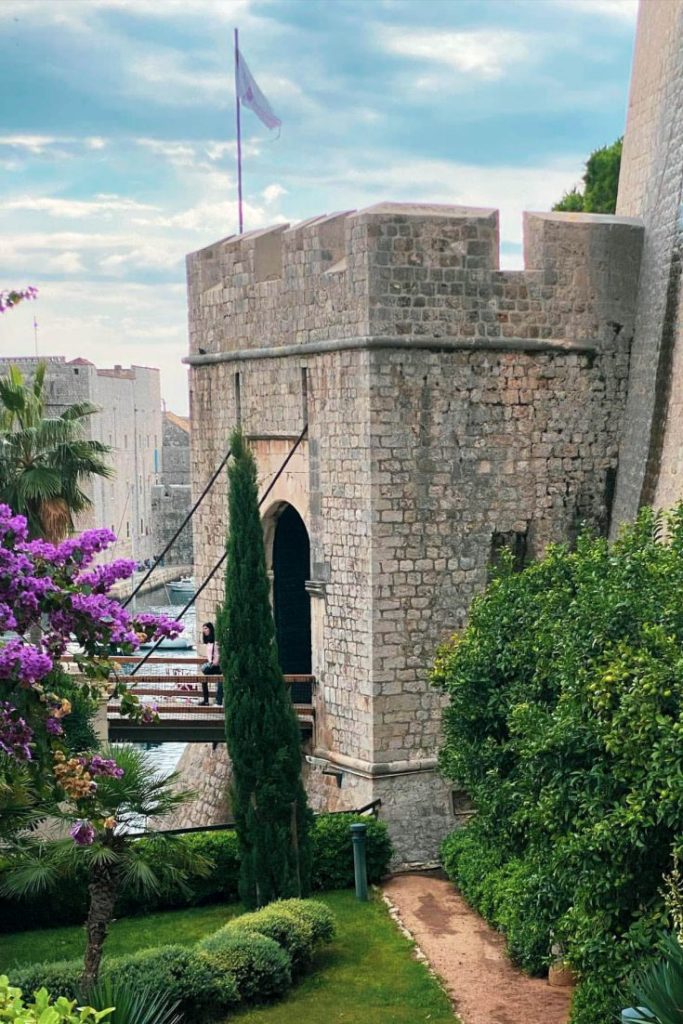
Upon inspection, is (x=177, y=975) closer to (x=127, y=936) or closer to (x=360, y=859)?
(x=127, y=936)

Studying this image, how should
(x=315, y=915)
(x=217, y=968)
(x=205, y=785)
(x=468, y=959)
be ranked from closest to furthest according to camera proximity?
1. (x=217, y=968)
2. (x=468, y=959)
3. (x=315, y=915)
4. (x=205, y=785)

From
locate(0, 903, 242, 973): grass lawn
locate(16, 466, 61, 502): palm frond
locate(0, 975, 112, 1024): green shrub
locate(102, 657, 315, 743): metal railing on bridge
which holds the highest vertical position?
locate(16, 466, 61, 502): palm frond

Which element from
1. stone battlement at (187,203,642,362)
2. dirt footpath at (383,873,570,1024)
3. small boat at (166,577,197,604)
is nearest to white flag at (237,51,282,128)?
stone battlement at (187,203,642,362)

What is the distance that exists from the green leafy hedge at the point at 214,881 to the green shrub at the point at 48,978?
2511 millimetres

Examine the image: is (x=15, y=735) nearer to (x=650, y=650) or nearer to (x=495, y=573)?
(x=650, y=650)

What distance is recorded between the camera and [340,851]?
17.6 metres

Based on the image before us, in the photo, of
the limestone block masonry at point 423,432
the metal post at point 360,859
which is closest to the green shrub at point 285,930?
the metal post at point 360,859

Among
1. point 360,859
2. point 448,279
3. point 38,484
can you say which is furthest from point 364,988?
point 38,484

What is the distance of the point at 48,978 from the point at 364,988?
2946 mm

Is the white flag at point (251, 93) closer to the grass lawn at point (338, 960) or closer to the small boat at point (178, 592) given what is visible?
the grass lawn at point (338, 960)

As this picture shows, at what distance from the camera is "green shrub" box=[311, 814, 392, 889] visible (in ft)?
57.6

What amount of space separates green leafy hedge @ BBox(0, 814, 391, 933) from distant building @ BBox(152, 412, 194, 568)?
49745 mm

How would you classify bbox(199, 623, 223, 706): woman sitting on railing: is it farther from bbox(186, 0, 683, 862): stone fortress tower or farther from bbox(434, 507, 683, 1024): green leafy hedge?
bbox(434, 507, 683, 1024): green leafy hedge

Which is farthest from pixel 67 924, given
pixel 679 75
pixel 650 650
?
pixel 679 75
